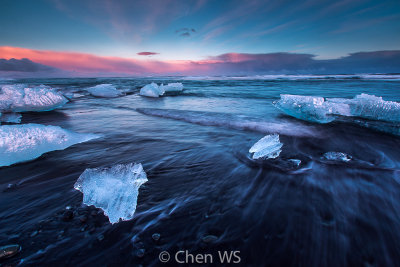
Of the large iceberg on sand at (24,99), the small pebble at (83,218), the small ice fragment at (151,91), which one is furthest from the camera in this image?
the small ice fragment at (151,91)

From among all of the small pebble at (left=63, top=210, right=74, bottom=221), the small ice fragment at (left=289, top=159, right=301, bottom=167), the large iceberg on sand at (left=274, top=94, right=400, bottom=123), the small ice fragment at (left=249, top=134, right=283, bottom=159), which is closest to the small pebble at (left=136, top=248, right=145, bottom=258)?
the small pebble at (left=63, top=210, right=74, bottom=221)

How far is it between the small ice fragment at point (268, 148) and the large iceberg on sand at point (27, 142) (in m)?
2.66

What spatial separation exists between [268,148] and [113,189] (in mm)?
1770

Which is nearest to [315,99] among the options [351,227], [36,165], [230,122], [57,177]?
[230,122]

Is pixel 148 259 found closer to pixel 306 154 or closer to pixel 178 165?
pixel 178 165

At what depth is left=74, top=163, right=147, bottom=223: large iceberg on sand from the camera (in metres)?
1.18

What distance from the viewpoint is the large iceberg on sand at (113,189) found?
1.18 meters

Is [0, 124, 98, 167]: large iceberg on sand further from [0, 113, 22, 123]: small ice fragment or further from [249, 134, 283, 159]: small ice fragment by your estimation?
[0, 113, 22, 123]: small ice fragment

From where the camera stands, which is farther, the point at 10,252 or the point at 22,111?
the point at 22,111

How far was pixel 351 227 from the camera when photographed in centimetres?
114

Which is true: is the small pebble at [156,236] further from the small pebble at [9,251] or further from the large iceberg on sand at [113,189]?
the small pebble at [9,251]

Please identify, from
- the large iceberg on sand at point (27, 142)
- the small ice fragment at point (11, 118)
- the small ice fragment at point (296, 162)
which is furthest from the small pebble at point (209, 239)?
the small ice fragment at point (11, 118)

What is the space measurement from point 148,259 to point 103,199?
1.84 feet

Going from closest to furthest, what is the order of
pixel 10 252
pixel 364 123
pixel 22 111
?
pixel 10 252 → pixel 364 123 → pixel 22 111
